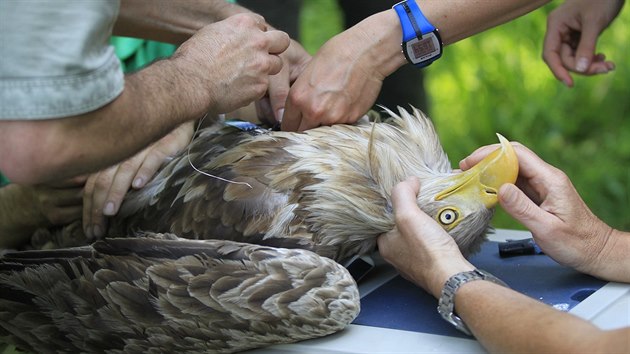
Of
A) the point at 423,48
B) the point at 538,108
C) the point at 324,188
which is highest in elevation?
the point at 423,48

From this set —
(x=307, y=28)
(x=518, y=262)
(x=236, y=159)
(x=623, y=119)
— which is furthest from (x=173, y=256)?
(x=307, y=28)

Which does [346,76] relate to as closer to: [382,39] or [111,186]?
[382,39]

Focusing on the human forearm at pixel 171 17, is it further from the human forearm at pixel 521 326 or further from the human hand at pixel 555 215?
the human forearm at pixel 521 326

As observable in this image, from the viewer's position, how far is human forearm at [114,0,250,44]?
3.54 m

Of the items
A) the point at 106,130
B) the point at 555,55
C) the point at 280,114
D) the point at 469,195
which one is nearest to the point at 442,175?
the point at 469,195

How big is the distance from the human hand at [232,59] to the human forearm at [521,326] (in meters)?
0.81

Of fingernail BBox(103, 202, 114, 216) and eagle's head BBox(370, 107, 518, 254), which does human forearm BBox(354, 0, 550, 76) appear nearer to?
eagle's head BBox(370, 107, 518, 254)

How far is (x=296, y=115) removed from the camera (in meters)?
3.14

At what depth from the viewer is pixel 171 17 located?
358 cm

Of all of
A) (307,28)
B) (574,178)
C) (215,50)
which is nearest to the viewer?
(215,50)

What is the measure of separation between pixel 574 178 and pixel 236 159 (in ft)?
10.5

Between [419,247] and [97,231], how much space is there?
3.58 feet

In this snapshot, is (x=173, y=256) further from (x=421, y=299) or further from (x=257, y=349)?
(x=421, y=299)

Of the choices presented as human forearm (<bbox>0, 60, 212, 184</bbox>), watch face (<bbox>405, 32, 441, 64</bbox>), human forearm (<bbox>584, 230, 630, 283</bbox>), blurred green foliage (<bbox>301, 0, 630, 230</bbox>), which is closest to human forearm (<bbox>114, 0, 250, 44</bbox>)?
watch face (<bbox>405, 32, 441, 64</bbox>)
